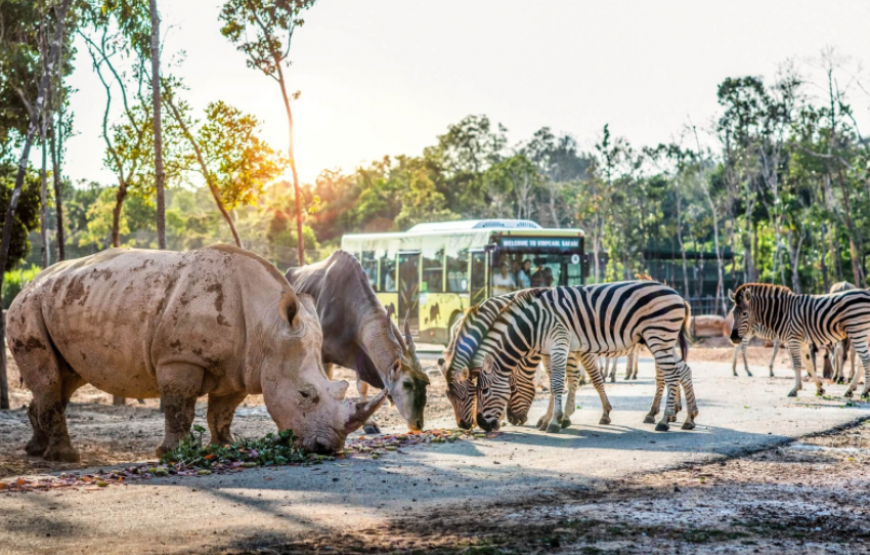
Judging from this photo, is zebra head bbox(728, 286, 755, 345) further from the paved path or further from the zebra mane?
the paved path

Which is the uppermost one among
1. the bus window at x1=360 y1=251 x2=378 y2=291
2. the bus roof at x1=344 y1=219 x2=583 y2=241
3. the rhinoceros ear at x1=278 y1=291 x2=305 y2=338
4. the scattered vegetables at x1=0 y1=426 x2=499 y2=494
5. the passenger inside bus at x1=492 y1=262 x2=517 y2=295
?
the bus roof at x1=344 y1=219 x2=583 y2=241

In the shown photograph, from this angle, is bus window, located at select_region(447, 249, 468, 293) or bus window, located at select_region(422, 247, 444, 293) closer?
bus window, located at select_region(447, 249, 468, 293)

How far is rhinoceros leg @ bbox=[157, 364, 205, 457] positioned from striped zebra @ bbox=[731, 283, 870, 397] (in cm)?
1023

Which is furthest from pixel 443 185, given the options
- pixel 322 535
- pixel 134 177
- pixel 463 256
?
pixel 322 535

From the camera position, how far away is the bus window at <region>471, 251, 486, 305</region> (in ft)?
78.0

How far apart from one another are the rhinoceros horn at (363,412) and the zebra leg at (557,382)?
3.61m

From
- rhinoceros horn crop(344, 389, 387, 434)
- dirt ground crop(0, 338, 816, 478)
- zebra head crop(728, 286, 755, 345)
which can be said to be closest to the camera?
rhinoceros horn crop(344, 389, 387, 434)

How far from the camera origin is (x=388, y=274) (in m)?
27.6

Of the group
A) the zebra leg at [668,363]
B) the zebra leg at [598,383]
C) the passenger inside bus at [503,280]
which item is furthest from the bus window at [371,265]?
the zebra leg at [668,363]

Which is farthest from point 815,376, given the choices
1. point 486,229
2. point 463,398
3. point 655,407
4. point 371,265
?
point 371,265

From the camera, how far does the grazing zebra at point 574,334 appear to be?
39.5 feet

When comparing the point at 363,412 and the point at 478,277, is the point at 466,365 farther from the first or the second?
the point at 478,277

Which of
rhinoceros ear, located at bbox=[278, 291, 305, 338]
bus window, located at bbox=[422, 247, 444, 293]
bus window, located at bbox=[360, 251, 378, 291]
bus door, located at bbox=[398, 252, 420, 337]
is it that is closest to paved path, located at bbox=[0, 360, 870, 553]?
rhinoceros ear, located at bbox=[278, 291, 305, 338]

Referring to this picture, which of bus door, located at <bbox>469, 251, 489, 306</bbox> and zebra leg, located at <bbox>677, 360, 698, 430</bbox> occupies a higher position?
bus door, located at <bbox>469, 251, 489, 306</bbox>
